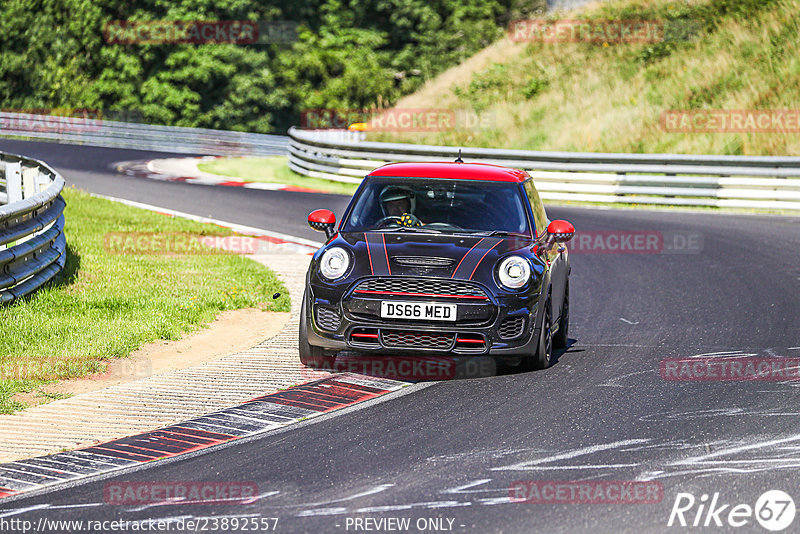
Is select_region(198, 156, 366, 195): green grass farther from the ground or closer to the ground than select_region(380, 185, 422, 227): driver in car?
closer to the ground

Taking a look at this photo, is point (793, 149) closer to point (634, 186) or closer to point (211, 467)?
point (634, 186)

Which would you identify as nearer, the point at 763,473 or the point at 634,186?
the point at 763,473

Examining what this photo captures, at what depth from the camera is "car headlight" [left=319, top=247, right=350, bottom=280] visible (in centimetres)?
820

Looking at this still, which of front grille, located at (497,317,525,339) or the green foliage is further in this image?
the green foliage

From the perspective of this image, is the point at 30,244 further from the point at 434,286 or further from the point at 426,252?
the point at 434,286

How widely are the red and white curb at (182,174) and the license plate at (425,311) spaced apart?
1592cm

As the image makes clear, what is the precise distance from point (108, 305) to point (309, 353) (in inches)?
126

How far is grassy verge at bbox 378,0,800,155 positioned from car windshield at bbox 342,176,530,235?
56.1 feet

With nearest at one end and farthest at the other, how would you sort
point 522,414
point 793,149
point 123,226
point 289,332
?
point 522,414 < point 289,332 < point 123,226 < point 793,149

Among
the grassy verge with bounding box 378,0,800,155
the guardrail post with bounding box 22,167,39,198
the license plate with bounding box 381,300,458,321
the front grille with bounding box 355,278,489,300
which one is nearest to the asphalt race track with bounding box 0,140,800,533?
the license plate with bounding box 381,300,458,321

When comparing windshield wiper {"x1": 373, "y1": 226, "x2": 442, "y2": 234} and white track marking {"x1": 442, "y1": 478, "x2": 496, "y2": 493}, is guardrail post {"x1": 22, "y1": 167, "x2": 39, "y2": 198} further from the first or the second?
white track marking {"x1": 442, "y1": 478, "x2": 496, "y2": 493}

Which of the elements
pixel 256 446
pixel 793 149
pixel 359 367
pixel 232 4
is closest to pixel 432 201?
pixel 359 367

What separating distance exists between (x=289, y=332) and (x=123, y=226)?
749 cm

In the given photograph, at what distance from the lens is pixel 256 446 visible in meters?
6.46
